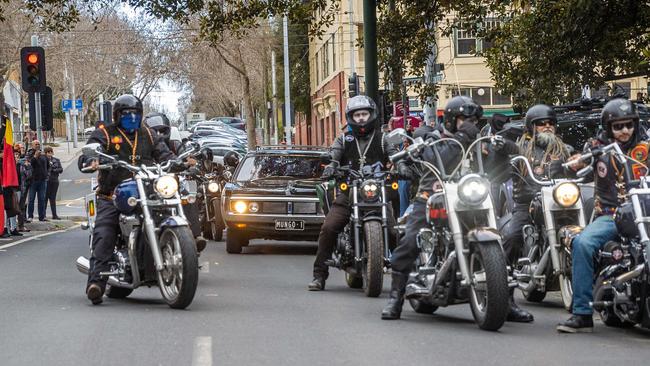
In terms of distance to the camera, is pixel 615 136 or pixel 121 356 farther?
pixel 615 136

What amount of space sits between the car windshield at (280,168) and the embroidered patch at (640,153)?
9.74m

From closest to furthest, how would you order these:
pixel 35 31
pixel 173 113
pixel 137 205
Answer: pixel 137 205 → pixel 35 31 → pixel 173 113

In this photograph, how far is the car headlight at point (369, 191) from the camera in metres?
11.9

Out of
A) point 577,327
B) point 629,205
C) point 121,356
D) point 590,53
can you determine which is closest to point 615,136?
point 629,205

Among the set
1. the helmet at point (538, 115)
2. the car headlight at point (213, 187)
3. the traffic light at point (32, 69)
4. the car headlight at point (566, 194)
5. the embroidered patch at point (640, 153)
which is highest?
the traffic light at point (32, 69)

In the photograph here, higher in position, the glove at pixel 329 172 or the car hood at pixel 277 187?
the glove at pixel 329 172

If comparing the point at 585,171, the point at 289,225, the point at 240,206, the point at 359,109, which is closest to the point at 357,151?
the point at 359,109

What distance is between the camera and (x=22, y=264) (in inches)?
631

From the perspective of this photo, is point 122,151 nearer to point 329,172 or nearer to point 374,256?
point 329,172

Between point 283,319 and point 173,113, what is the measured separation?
175m

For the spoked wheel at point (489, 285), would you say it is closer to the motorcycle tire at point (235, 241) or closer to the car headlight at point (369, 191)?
the car headlight at point (369, 191)

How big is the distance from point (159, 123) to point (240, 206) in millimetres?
3364

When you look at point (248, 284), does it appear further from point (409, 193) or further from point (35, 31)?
point (35, 31)

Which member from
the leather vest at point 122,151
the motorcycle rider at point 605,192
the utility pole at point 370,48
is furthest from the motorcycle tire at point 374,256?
the utility pole at point 370,48
